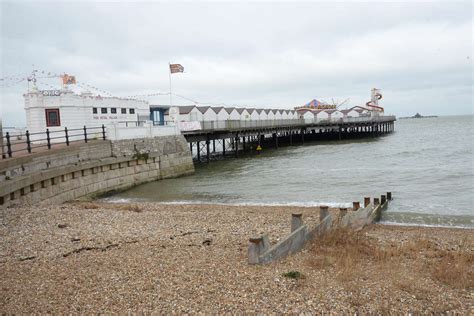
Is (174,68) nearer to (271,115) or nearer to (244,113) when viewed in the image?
(244,113)

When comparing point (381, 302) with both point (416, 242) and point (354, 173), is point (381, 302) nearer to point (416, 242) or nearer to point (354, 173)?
point (416, 242)

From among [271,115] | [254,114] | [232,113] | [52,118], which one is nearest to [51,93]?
[52,118]

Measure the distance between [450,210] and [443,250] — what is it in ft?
23.7

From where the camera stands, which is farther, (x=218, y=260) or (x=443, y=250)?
(x=443, y=250)

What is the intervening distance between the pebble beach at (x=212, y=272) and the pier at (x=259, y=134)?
70.7ft

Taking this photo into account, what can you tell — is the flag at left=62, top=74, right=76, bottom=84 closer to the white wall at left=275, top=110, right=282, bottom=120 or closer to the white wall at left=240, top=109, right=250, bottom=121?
the white wall at left=240, top=109, right=250, bottom=121

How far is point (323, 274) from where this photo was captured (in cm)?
627

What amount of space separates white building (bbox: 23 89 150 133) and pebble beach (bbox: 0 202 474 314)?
15.5 metres

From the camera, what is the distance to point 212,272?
618cm

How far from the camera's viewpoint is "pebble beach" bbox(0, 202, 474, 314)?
5.17 m

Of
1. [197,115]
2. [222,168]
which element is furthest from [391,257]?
[197,115]

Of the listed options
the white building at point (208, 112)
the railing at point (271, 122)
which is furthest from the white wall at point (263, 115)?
the white building at point (208, 112)

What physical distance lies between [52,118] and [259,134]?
26800 millimetres

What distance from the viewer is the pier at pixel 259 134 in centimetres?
3412
